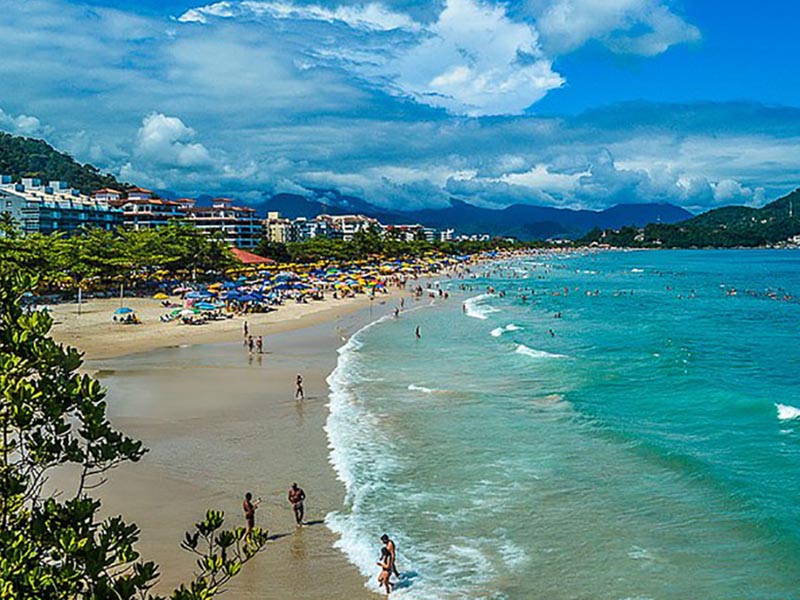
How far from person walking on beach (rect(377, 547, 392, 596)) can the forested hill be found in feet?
509

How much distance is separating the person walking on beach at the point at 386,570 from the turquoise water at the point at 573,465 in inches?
12.1

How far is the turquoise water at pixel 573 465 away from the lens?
12.6 meters

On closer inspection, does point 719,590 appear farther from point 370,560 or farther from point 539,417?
point 539,417

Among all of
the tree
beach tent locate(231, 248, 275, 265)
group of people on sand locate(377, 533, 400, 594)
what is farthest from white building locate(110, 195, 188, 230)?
the tree

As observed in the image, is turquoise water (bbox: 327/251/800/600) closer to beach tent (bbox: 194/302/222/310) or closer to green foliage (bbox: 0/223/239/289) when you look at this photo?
beach tent (bbox: 194/302/222/310)

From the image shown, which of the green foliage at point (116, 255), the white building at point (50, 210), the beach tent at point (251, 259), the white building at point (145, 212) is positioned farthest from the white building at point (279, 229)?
the green foliage at point (116, 255)

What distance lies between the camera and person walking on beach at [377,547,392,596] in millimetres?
11766

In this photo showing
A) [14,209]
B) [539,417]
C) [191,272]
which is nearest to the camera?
[539,417]

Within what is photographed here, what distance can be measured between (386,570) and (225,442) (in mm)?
9227

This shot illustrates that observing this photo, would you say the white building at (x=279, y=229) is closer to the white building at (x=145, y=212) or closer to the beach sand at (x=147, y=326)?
the white building at (x=145, y=212)

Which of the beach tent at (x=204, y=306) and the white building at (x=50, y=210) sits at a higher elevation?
the white building at (x=50, y=210)

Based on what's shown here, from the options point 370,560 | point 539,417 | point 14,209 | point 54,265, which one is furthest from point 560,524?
point 14,209

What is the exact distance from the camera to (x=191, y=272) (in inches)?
2849

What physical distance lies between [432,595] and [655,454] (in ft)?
31.2
